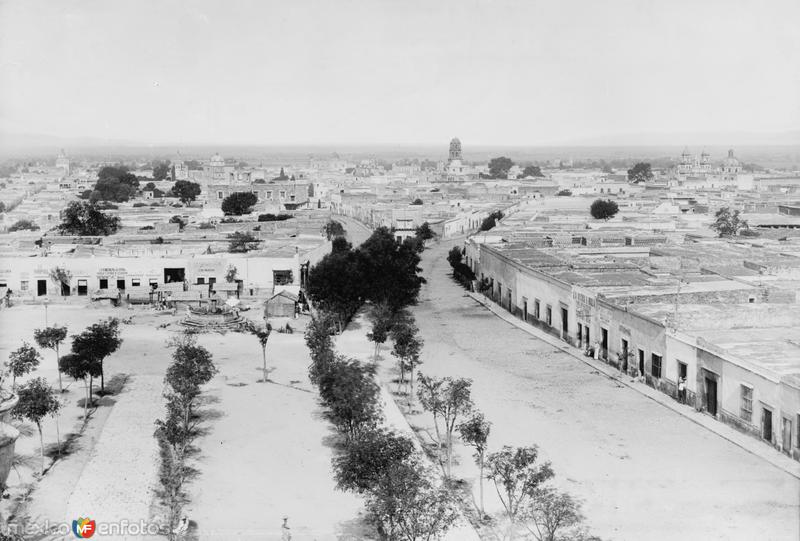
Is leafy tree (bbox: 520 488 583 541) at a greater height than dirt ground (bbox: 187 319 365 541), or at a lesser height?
greater

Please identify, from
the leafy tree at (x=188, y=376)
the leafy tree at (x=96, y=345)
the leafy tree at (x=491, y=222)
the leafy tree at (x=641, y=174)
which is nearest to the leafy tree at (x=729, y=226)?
the leafy tree at (x=491, y=222)

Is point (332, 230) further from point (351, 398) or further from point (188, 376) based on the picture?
point (351, 398)

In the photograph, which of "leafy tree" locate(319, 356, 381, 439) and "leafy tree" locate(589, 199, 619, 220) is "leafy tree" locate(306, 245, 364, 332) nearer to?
"leafy tree" locate(319, 356, 381, 439)

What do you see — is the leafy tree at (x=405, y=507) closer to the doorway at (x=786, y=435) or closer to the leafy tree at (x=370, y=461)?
the leafy tree at (x=370, y=461)

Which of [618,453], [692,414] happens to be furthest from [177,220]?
[618,453]

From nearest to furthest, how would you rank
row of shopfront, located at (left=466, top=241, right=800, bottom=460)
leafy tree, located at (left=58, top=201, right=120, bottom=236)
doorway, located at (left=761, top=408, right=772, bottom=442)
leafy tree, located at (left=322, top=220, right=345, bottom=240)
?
row of shopfront, located at (left=466, top=241, right=800, bottom=460) < doorway, located at (left=761, top=408, right=772, bottom=442) < leafy tree, located at (left=58, top=201, right=120, bottom=236) < leafy tree, located at (left=322, top=220, right=345, bottom=240)

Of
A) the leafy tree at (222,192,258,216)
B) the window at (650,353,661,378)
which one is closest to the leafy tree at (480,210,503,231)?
the leafy tree at (222,192,258,216)

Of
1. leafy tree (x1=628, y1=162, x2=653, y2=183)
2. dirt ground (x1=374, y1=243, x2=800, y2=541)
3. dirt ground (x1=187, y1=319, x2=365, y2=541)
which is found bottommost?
dirt ground (x1=374, y1=243, x2=800, y2=541)

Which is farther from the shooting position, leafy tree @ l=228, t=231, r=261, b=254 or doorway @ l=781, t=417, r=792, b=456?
leafy tree @ l=228, t=231, r=261, b=254
